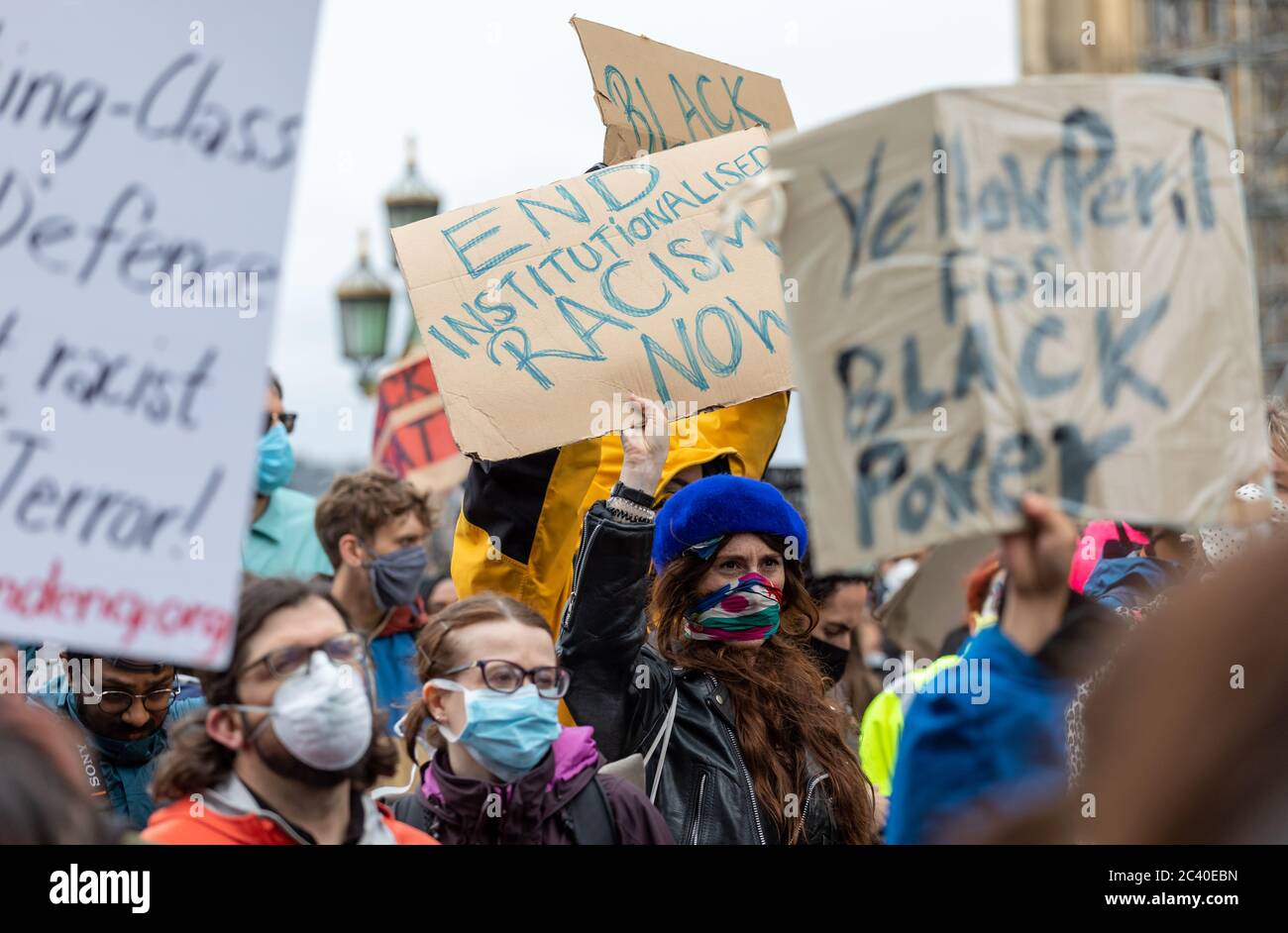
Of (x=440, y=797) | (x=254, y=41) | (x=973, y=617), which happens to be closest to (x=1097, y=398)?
(x=254, y=41)

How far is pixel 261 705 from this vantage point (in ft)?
9.31

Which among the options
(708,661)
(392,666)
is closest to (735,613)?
(708,661)

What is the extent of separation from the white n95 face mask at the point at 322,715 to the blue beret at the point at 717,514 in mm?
1230

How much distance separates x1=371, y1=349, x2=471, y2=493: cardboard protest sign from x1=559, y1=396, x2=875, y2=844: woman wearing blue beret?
11.9 ft

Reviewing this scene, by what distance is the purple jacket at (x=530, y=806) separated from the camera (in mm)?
3266

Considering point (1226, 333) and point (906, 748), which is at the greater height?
point (1226, 333)

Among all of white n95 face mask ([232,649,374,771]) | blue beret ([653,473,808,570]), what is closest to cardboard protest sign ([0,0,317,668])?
white n95 face mask ([232,649,374,771])

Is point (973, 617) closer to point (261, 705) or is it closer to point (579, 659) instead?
point (579, 659)

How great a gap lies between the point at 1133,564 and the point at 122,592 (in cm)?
251

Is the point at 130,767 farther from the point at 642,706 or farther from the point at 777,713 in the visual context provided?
the point at 777,713

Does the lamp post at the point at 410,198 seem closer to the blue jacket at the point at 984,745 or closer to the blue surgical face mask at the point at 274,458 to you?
the blue surgical face mask at the point at 274,458

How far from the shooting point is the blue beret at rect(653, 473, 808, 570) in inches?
156
